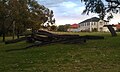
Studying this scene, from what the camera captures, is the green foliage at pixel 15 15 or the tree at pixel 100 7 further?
the green foliage at pixel 15 15

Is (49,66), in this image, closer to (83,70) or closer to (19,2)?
(83,70)

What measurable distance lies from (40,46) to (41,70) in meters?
13.2

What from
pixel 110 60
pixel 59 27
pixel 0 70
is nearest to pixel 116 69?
pixel 110 60

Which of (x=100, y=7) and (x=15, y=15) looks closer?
(x=100, y=7)

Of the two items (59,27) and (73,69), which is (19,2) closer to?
(73,69)

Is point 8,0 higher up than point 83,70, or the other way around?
point 8,0

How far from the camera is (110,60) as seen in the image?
15.2 meters

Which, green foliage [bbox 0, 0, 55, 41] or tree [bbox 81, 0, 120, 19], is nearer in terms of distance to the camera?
tree [bbox 81, 0, 120, 19]

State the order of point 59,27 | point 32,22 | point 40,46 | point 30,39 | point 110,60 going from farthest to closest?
point 59,27, point 32,22, point 30,39, point 40,46, point 110,60

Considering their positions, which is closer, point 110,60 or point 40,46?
point 110,60

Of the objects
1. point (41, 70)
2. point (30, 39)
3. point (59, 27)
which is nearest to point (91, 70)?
point (41, 70)

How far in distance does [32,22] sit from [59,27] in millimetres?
74141

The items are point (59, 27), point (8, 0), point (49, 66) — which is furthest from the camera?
point (59, 27)

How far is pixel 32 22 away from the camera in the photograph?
2601 inches
